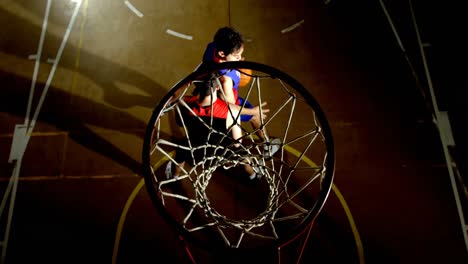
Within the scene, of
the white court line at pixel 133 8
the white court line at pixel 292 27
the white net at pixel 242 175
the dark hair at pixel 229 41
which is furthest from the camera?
the white court line at pixel 133 8

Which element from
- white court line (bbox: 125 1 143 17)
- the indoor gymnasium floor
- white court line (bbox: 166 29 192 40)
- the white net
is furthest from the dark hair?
white court line (bbox: 125 1 143 17)

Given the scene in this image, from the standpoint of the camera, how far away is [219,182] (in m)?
2.85

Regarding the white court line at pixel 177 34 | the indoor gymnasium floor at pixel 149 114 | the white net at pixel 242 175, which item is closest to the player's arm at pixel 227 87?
the white net at pixel 242 175

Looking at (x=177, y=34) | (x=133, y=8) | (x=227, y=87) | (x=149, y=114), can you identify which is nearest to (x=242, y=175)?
(x=227, y=87)

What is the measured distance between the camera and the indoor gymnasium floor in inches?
104

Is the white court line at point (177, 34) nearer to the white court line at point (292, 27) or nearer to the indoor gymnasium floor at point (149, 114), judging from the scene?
the indoor gymnasium floor at point (149, 114)

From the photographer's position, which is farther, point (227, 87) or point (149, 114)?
point (149, 114)

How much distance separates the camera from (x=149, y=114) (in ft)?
10.4

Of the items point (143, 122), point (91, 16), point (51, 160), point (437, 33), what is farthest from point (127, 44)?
point (437, 33)

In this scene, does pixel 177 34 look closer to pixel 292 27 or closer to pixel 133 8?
pixel 133 8

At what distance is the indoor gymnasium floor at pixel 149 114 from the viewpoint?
2.63 meters

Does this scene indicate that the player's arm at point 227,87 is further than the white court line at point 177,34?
No

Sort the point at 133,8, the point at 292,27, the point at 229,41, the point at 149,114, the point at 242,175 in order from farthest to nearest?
the point at 133,8
the point at 292,27
the point at 149,114
the point at 242,175
the point at 229,41

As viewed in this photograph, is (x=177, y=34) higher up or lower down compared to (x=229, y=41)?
higher up
